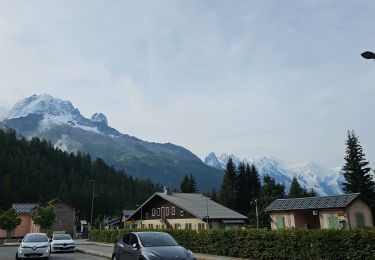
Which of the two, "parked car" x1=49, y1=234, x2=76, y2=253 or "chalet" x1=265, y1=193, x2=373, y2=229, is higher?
"chalet" x1=265, y1=193, x2=373, y2=229

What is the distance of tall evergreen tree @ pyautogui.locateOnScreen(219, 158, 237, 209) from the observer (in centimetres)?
10112

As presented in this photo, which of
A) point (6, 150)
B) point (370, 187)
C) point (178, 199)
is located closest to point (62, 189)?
point (6, 150)

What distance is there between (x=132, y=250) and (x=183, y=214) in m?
48.2

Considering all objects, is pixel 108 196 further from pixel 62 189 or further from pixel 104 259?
pixel 104 259

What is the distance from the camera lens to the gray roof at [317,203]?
47534 mm

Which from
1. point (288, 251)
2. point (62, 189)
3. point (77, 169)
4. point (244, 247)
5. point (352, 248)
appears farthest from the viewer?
point (77, 169)

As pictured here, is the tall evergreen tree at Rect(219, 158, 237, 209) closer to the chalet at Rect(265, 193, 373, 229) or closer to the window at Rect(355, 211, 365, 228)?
the chalet at Rect(265, 193, 373, 229)

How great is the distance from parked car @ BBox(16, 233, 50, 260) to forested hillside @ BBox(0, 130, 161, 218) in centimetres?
10424

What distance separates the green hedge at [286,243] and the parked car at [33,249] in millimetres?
10493

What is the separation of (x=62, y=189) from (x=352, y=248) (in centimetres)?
14692

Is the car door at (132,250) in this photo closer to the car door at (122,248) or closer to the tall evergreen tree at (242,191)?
the car door at (122,248)

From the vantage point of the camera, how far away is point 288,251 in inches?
835

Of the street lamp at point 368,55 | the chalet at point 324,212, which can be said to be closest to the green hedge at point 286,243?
the street lamp at point 368,55

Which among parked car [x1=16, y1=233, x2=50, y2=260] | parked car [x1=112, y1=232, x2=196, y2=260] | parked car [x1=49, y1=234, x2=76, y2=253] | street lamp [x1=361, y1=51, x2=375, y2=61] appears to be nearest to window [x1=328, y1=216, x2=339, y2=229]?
parked car [x1=49, y1=234, x2=76, y2=253]
